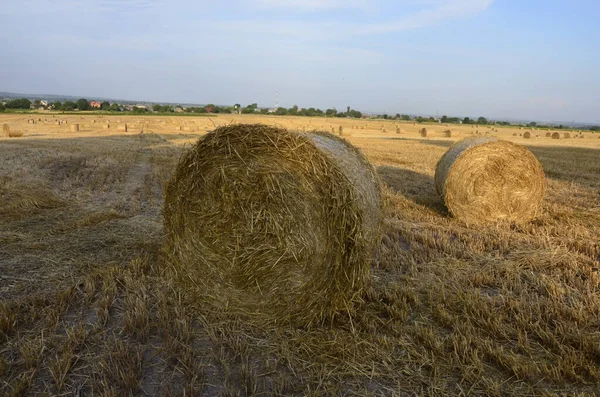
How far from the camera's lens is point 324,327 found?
3.57 m

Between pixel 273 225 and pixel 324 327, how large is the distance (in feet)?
Result: 3.12

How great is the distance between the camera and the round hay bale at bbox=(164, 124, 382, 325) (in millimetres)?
3521

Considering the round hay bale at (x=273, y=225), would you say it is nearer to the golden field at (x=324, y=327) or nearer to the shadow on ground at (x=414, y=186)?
the golden field at (x=324, y=327)

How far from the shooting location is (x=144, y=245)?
5.12 meters

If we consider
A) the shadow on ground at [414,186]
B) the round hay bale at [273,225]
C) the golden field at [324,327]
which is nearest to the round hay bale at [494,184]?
the shadow on ground at [414,186]

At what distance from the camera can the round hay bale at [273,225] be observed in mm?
3521

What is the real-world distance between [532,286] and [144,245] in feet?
14.0

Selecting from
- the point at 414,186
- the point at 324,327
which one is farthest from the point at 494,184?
the point at 324,327

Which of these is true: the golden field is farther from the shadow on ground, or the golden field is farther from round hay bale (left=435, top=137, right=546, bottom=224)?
the shadow on ground

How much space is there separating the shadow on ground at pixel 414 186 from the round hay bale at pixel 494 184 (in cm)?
50

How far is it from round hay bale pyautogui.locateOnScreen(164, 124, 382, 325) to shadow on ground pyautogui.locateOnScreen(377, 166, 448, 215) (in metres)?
4.32

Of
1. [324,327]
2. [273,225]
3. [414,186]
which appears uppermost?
→ [273,225]

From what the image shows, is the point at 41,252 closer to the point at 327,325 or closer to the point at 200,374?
the point at 200,374

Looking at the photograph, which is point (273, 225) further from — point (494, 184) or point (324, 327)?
point (494, 184)
